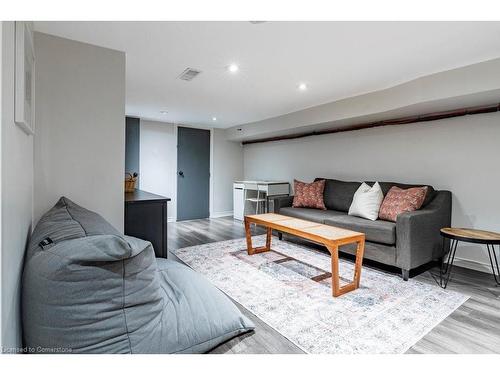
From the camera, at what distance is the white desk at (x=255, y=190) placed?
5351mm

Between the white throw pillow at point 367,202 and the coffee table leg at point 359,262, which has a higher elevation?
the white throw pillow at point 367,202

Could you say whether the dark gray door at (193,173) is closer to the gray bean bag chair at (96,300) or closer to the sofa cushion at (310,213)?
the sofa cushion at (310,213)

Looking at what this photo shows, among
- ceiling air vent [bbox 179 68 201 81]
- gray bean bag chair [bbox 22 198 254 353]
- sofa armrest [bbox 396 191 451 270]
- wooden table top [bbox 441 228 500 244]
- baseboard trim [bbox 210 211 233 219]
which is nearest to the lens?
gray bean bag chair [bbox 22 198 254 353]

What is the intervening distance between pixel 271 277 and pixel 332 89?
2357 millimetres

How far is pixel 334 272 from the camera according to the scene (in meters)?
2.33

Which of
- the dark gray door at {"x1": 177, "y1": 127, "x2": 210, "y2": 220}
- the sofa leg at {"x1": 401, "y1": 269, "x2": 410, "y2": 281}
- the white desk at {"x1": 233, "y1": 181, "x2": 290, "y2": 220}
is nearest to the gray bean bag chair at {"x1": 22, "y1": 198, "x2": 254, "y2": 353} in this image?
the sofa leg at {"x1": 401, "y1": 269, "x2": 410, "y2": 281}

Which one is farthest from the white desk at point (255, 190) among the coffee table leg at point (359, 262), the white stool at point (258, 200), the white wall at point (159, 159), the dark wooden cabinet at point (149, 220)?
the dark wooden cabinet at point (149, 220)

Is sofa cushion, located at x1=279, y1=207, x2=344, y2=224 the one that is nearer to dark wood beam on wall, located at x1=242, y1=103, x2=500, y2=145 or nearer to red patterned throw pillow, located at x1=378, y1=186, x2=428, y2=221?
red patterned throw pillow, located at x1=378, y1=186, x2=428, y2=221

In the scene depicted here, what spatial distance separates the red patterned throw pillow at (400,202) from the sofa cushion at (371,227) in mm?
121

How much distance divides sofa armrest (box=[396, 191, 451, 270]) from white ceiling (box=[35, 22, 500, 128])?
1455 millimetres

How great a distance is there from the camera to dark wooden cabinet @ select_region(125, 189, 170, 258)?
2461 mm

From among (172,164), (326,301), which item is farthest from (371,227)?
(172,164)
